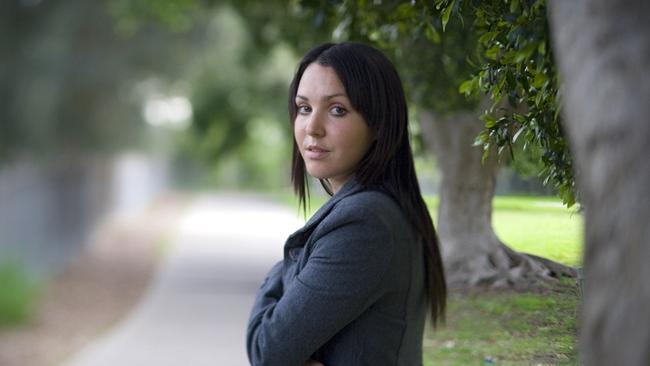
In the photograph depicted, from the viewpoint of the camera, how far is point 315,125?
7.66 ft

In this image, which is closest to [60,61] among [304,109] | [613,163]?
[304,109]

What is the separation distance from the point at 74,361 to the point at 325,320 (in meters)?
6.83

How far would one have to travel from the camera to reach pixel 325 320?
2145mm

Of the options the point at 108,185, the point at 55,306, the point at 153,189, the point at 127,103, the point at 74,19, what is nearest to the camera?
the point at 55,306

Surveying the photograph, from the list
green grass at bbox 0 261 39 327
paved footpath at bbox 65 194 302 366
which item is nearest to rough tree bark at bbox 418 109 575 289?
paved footpath at bbox 65 194 302 366

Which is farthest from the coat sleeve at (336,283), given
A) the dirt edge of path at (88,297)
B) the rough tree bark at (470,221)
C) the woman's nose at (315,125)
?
the dirt edge of path at (88,297)

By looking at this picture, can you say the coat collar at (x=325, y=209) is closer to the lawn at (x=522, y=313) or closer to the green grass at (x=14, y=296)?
the lawn at (x=522, y=313)

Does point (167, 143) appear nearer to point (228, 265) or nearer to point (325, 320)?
point (228, 265)

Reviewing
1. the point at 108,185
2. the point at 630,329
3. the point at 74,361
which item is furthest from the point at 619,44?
the point at 108,185

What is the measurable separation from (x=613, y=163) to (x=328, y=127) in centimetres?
133

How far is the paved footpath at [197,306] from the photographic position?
820 cm

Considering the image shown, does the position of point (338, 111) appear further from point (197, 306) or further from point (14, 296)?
point (14, 296)

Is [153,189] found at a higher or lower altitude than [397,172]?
lower

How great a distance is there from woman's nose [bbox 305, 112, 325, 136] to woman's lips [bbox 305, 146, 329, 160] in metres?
0.04
